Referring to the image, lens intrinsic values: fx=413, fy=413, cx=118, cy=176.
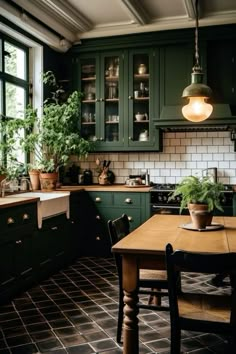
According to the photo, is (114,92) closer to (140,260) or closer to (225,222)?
(225,222)

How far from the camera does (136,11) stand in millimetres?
4742

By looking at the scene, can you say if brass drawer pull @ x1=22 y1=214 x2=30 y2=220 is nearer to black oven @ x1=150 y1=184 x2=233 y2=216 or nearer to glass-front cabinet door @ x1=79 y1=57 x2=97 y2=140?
black oven @ x1=150 y1=184 x2=233 y2=216

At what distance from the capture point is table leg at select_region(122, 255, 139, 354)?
237 centimetres

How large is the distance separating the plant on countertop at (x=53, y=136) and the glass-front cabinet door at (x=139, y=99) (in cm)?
67

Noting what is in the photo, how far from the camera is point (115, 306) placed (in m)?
3.52

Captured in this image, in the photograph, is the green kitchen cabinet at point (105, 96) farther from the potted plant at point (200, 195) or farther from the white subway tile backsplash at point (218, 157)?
the potted plant at point (200, 195)

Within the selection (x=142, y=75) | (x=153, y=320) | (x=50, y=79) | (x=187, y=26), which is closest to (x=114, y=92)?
(x=142, y=75)

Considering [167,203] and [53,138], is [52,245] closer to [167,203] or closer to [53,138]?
[53,138]

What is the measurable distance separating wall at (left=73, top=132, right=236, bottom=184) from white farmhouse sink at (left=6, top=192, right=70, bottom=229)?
131 cm

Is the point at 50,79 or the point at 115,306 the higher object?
the point at 50,79

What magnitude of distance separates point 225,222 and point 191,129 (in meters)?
2.37

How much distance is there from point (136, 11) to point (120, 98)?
118 centimetres

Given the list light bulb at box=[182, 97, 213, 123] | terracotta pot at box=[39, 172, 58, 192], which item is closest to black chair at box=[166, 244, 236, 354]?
light bulb at box=[182, 97, 213, 123]

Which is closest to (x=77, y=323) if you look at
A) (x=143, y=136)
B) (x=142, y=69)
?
(x=143, y=136)
